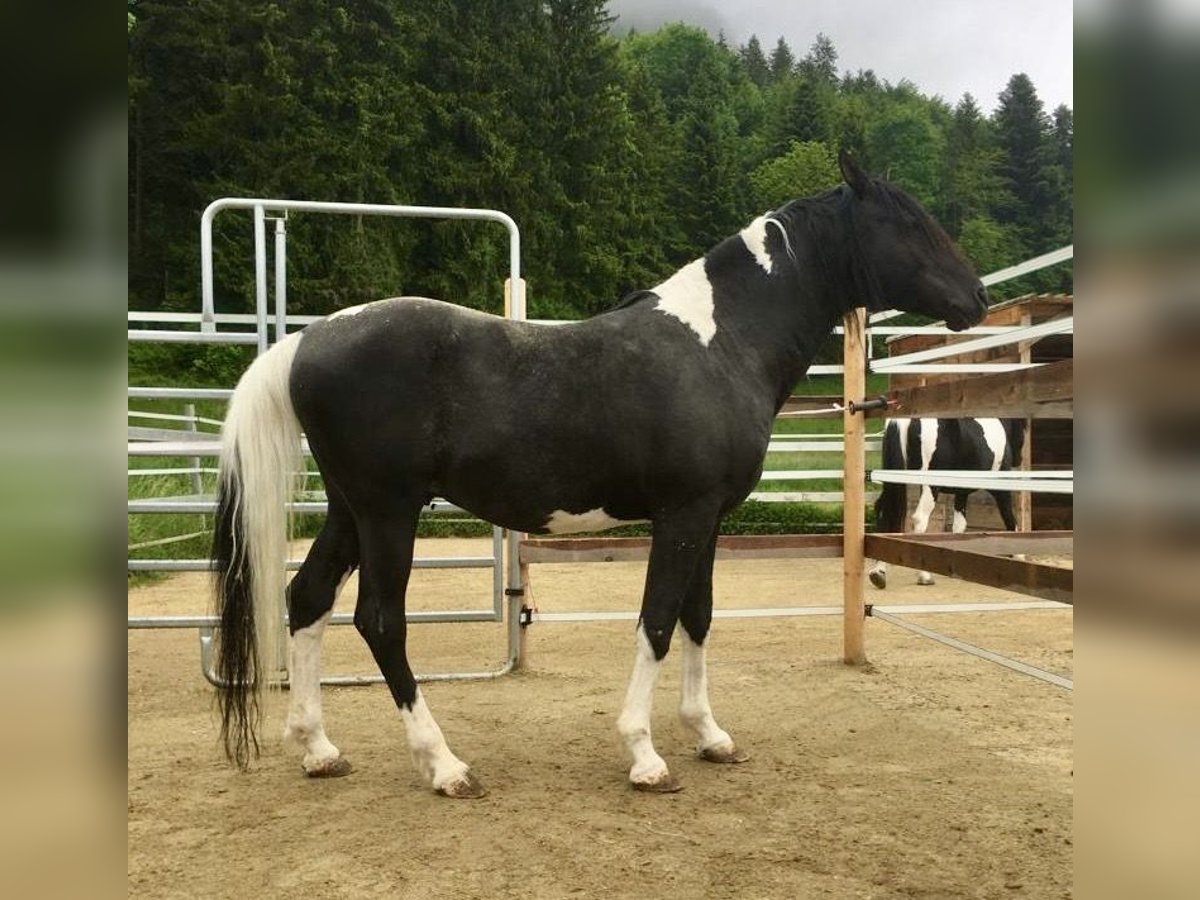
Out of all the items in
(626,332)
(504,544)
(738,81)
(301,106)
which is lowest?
(504,544)

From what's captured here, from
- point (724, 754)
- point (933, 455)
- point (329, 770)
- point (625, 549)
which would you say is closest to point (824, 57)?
point (933, 455)

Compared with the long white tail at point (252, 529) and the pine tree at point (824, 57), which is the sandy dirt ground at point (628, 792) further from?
the pine tree at point (824, 57)

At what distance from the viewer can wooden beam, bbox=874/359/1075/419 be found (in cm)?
214

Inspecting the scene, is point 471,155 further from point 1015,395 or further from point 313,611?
point 1015,395

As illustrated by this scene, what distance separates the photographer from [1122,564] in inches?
17.3

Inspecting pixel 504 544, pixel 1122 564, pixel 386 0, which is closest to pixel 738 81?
pixel 386 0

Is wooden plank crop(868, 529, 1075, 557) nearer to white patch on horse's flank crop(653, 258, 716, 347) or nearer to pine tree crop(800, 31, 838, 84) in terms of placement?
white patch on horse's flank crop(653, 258, 716, 347)

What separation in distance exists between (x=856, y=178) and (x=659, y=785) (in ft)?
6.47

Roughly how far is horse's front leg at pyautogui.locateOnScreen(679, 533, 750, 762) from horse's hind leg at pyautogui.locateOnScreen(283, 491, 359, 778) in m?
1.08

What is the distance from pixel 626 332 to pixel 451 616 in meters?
1.79

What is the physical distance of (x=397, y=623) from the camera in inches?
100

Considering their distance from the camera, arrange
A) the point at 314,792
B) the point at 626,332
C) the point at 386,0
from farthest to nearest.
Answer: the point at 386,0, the point at 626,332, the point at 314,792

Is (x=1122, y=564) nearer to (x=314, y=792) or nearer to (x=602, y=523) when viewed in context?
(x=602, y=523)

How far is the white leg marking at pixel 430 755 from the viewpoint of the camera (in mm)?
2467
